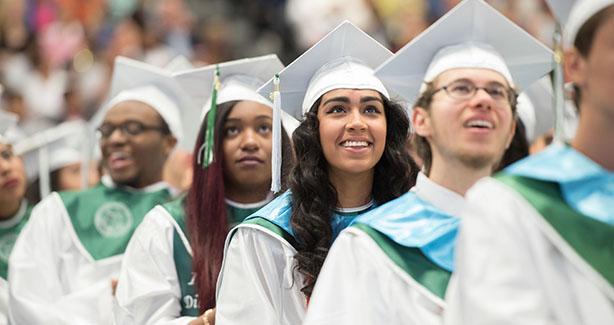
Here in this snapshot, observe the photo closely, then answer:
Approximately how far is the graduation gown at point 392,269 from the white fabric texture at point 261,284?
0.67m

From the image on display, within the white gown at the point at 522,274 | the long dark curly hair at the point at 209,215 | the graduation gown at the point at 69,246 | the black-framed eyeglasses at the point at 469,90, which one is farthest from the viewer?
the graduation gown at the point at 69,246

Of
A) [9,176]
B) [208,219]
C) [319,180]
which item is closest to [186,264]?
[208,219]

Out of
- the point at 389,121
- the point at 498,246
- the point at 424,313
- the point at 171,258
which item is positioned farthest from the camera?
Answer: the point at 171,258

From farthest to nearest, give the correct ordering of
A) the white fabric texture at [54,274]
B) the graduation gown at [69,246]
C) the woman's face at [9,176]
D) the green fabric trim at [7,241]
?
the green fabric trim at [7,241], the woman's face at [9,176], the graduation gown at [69,246], the white fabric texture at [54,274]

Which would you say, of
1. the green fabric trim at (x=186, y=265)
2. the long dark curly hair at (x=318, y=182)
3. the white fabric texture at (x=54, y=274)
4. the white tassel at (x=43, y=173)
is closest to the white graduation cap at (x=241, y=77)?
the green fabric trim at (x=186, y=265)

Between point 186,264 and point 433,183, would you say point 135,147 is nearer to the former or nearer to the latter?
point 186,264

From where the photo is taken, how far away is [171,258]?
15.9 ft

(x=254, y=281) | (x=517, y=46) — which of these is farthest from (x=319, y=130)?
(x=517, y=46)

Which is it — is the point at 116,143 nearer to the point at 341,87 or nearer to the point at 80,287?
the point at 80,287

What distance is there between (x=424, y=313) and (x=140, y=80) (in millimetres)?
3193

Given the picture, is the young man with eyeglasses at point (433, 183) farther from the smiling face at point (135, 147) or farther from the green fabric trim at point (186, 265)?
the smiling face at point (135, 147)

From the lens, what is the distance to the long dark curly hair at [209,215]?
4641 millimetres

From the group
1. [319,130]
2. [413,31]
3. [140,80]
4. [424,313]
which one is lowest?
[424,313]

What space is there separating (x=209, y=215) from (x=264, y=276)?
815 millimetres
